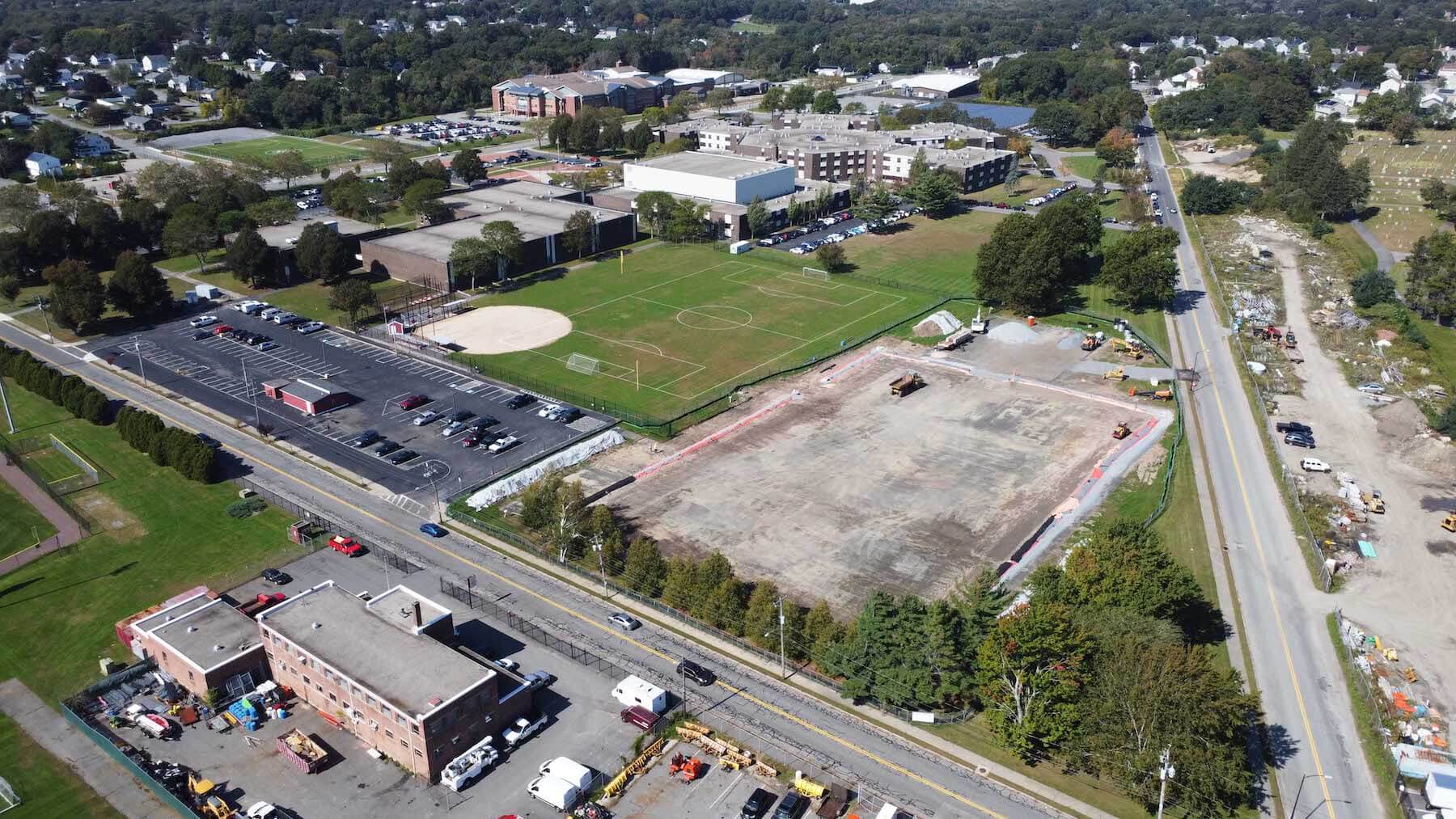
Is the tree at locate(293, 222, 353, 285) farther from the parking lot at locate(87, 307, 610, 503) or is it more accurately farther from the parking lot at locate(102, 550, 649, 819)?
the parking lot at locate(102, 550, 649, 819)

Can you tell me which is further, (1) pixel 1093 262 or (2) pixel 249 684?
(1) pixel 1093 262

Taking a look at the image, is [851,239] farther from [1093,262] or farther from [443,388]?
[443,388]

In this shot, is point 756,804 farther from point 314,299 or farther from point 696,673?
point 314,299

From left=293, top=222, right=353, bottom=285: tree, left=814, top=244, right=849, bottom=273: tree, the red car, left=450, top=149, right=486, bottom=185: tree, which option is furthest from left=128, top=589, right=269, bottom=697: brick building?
left=450, top=149, right=486, bottom=185: tree

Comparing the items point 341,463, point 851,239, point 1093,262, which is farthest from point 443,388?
point 1093,262

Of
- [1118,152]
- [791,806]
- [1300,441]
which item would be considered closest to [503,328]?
[791,806]

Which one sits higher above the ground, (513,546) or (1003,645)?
(1003,645)

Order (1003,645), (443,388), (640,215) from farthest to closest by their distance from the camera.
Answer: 1. (640,215)
2. (443,388)
3. (1003,645)
